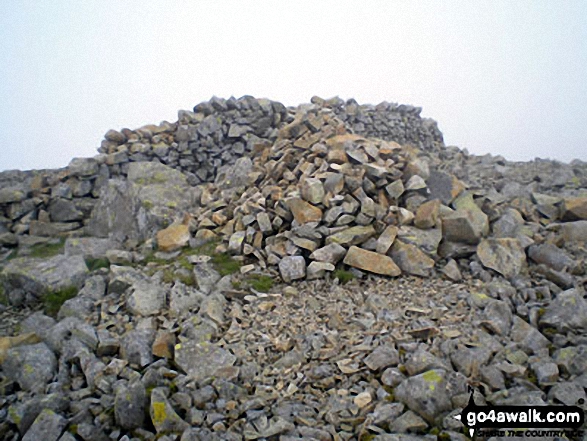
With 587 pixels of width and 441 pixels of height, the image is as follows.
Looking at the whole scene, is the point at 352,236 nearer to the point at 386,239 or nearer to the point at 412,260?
the point at 386,239

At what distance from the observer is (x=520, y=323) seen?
186 inches

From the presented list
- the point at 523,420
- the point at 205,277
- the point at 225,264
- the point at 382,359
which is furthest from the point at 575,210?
the point at 205,277

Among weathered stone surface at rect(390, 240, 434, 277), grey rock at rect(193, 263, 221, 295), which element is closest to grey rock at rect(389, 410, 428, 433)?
weathered stone surface at rect(390, 240, 434, 277)

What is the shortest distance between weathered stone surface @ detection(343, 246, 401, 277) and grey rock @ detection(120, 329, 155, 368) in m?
3.41

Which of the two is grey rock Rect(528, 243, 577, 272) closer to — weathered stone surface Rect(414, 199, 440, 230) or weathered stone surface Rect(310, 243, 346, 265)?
weathered stone surface Rect(414, 199, 440, 230)

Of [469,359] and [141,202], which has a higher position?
[141,202]

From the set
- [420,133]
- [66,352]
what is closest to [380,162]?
[66,352]

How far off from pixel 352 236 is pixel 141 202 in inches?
233

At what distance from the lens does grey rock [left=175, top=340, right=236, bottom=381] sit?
441 centimetres

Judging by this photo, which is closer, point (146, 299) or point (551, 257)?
point (146, 299)

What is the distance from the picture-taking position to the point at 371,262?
625 centimetres

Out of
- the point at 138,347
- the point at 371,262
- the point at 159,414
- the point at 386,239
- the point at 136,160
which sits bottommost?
the point at 159,414

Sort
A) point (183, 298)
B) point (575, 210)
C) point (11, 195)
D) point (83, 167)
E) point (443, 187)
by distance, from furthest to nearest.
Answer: point (83, 167)
point (11, 195)
point (443, 187)
point (575, 210)
point (183, 298)

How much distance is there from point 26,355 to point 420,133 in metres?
16.0
